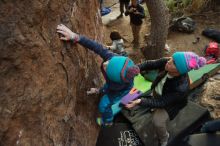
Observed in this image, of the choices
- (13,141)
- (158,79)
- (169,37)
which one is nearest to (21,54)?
(13,141)

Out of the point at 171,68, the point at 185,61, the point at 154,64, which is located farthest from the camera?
the point at 154,64

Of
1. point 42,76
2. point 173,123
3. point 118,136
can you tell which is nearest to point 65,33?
point 42,76

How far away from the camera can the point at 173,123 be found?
4.24 m

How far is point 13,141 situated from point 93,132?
1429 millimetres

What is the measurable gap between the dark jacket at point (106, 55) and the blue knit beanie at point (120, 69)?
0.18 m

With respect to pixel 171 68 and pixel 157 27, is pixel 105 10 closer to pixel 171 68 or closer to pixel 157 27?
pixel 157 27

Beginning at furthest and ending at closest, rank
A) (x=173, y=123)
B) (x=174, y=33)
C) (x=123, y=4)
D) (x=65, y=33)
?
(x=123, y=4), (x=174, y=33), (x=173, y=123), (x=65, y=33)

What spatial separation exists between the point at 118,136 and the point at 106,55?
3.58ft

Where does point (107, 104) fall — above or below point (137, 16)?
above

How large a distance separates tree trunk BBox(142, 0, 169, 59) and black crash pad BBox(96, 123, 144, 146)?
3.31m

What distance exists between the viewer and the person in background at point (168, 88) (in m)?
3.22

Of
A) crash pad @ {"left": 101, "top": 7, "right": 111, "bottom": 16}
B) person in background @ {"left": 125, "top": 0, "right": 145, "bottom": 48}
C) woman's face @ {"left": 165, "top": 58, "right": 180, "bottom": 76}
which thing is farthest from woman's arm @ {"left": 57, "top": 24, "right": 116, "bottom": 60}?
crash pad @ {"left": 101, "top": 7, "right": 111, "bottom": 16}

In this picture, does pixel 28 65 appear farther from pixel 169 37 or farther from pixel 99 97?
pixel 169 37

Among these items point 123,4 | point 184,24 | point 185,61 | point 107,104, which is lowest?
point 184,24
